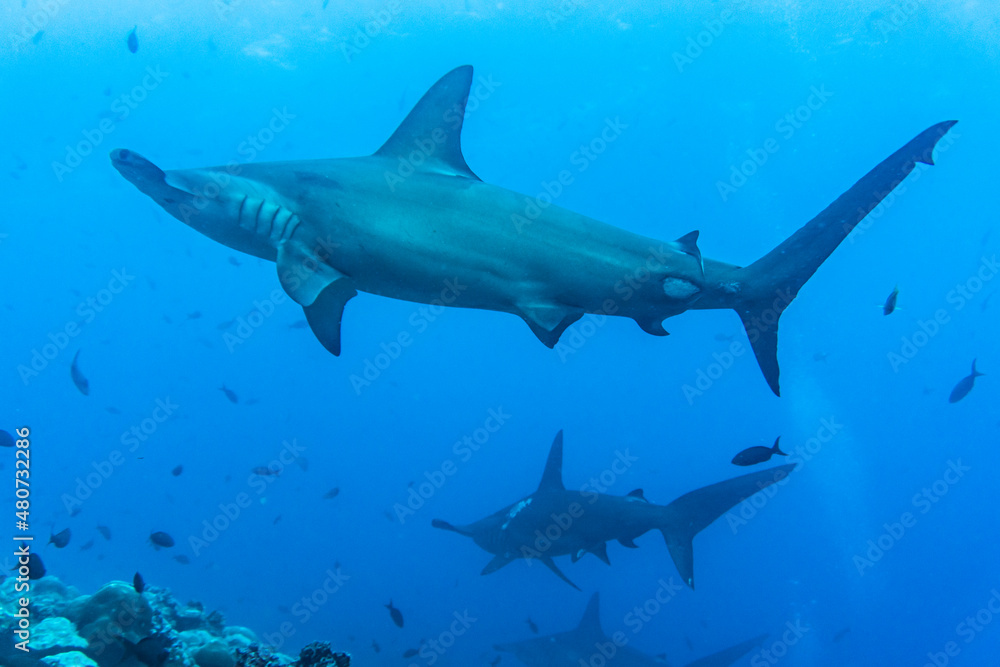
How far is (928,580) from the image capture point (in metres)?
49.3

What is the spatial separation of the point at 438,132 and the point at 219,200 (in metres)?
1.73

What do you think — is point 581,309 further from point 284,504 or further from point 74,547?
point 284,504

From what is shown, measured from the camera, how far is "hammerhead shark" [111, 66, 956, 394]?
4113 mm

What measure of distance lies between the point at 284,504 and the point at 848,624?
47161mm


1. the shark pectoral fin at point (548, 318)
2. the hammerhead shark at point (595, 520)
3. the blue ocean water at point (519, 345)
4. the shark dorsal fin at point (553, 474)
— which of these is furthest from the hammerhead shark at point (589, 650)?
the blue ocean water at point (519, 345)

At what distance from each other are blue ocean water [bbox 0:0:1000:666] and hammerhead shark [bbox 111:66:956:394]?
1649 cm

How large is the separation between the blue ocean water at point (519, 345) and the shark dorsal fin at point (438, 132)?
17.0 meters

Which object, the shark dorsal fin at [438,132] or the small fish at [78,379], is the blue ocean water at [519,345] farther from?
the shark dorsal fin at [438,132]

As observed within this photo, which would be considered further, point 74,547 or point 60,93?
point 74,547

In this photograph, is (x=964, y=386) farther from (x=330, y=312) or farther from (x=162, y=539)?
(x=162, y=539)

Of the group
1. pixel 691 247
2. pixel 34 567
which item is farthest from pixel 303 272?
pixel 34 567

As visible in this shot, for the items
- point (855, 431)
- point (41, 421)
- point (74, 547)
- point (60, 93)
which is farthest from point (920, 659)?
point (41, 421)

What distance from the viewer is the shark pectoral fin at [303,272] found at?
13.2 feet

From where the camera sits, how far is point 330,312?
4312 mm
